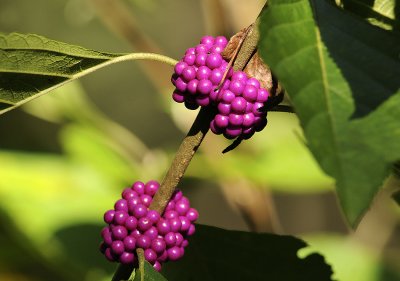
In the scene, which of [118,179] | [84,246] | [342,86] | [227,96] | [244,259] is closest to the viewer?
[342,86]

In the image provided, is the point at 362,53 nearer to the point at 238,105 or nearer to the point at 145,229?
the point at 238,105

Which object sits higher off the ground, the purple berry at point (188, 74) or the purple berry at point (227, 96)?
the purple berry at point (188, 74)

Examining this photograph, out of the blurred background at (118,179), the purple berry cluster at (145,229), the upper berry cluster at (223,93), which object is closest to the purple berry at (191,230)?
the purple berry cluster at (145,229)

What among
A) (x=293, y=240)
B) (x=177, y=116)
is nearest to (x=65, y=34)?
(x=177, y=116)

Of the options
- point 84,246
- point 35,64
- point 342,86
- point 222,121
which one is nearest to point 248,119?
point 222,121

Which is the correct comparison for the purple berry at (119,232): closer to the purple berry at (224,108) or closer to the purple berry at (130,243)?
the purple berry at (130,243)

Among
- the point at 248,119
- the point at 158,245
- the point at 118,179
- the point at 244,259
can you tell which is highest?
the point at 248,119

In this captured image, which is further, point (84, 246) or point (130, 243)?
point (84, 246)
